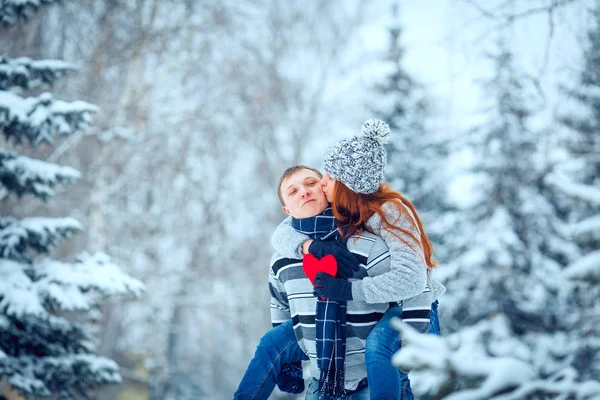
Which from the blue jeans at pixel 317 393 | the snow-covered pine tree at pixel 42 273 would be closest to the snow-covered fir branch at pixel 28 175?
the snow-covered pine tree at pixel 42 273

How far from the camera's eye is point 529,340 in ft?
28.1

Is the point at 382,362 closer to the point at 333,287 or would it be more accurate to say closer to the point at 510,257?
the point at 333,287

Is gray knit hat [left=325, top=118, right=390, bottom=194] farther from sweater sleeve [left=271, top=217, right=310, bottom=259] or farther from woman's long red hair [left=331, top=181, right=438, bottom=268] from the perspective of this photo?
sweater sleeve [left=271, top=217, right=310, bottom=259]

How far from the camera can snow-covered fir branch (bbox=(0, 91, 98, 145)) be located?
13.8ft

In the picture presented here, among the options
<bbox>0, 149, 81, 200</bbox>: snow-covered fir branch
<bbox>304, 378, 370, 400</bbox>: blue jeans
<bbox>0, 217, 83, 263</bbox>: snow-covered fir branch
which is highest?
<bbox>0, 149, 81, 200</bbox>: snow-covered fir branch

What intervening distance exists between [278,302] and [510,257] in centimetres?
699

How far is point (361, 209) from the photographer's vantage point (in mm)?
2506

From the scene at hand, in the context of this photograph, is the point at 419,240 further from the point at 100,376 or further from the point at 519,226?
the point at 519,226

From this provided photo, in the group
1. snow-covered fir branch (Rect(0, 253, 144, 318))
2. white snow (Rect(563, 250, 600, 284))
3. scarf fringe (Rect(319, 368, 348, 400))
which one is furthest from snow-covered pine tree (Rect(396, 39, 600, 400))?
white snow (Rect(563, 250, 600, 284))

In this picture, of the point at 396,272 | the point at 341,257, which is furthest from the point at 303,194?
the point at 396,272

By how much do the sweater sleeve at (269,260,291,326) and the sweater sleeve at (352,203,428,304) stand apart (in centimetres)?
59

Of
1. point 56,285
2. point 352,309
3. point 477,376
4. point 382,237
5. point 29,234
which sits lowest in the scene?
point 477,376

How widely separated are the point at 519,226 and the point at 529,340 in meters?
2.08

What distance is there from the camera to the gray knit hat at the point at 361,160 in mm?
2500
